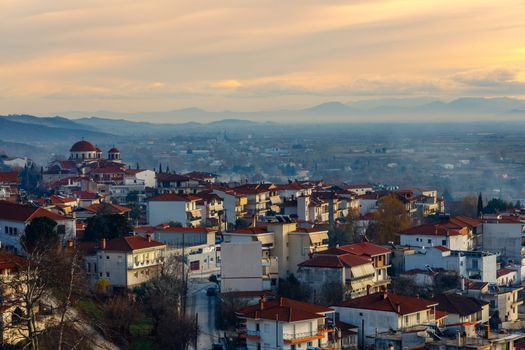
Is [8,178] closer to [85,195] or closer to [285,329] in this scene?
[85,195]

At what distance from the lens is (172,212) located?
4372 centimetres

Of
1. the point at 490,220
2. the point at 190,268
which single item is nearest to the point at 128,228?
the point at 190,268

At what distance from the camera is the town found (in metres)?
26.2

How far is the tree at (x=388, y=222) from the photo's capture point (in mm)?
41844

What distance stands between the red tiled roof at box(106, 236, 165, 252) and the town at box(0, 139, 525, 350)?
6cm

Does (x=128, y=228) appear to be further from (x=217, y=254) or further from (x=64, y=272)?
(x=64, y=272)

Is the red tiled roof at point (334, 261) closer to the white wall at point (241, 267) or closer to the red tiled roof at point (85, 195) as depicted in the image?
the white wall at point (241, 267)

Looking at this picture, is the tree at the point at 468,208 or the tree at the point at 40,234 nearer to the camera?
the tree at the point at 40,234

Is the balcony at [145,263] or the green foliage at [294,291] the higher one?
the balcony at [145,263]

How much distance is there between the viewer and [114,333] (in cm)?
2716

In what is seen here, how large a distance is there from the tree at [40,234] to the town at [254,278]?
52 mm

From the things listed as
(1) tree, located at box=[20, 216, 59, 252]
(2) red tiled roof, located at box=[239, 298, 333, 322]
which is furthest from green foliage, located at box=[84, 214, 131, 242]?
(2) red tiled roof, located at box=[239, 298, 333, 322]

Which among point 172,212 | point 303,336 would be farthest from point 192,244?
point 303,336

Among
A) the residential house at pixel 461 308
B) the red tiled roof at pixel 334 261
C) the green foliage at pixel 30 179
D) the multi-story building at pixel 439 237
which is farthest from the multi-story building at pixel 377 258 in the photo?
the green foliage at pixel 30 179
